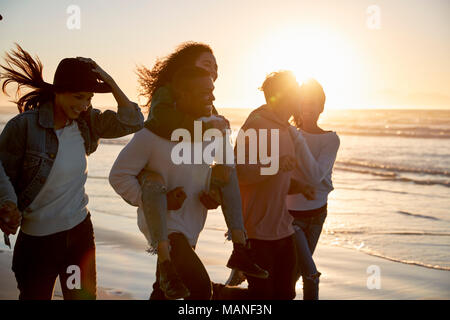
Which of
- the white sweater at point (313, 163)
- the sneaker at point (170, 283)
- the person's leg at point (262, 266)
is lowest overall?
the person's leg at point (262, 266)

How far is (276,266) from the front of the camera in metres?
4.07

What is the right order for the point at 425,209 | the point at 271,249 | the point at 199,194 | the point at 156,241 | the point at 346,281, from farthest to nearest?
the point at 425,209
the point at 346,281
the point at 271,249
the point at 199,194
the point at 156,241

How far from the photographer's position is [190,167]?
11.2ft

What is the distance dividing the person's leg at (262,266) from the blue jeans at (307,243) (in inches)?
25.1

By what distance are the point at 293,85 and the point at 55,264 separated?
86.9 inches

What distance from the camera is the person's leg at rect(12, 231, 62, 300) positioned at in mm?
3281

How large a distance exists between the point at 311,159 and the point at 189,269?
1.78 m

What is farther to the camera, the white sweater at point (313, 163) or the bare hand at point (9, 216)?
the white sweater at point (313, 163)

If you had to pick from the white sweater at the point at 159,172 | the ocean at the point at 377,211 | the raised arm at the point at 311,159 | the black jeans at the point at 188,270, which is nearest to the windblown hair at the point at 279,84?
the raised arm at the point at 311,159

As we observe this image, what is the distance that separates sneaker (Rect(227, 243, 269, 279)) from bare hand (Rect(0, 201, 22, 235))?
145 centimetres

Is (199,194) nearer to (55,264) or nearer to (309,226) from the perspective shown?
(55,264)

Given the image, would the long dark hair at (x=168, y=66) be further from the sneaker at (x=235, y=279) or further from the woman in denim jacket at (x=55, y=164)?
the sneaker at (x=235, y=279)

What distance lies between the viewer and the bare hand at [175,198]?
3.28 meters
